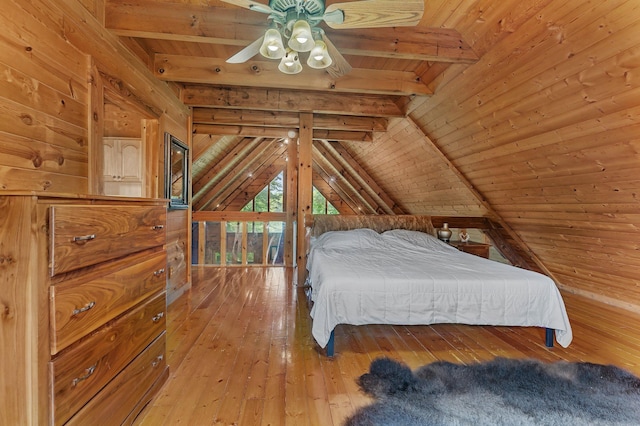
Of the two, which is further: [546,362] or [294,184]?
[294,184]

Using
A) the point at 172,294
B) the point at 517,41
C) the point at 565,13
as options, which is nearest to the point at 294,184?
the point at 172,294

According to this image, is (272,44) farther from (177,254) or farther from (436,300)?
(177,254)

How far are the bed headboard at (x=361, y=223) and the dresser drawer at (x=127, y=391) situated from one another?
2.40m

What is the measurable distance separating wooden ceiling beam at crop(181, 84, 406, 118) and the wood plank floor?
2.26 metres

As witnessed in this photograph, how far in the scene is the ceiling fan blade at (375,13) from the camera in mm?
1407

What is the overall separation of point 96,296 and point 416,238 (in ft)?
10.4

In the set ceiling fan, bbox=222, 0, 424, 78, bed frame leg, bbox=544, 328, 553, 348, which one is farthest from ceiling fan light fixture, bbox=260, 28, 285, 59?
bed frame leg, bbox=544, 328, 553, 348

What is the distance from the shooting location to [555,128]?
90.0 inches

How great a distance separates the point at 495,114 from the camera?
104 inches

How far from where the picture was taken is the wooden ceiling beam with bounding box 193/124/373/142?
14.1 feet

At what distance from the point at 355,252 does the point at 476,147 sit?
1.75m

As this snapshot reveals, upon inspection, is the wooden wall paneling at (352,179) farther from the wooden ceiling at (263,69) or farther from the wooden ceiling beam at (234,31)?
the wooden ceiling beam at (234,31)

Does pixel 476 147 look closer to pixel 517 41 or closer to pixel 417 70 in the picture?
pixel 417 70

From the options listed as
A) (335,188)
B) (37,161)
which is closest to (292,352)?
(37,161)
